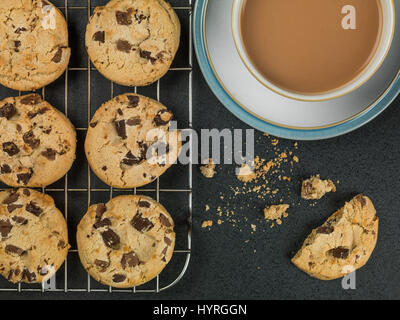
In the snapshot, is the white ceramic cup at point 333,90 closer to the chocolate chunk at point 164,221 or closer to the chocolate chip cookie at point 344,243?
the chocolate chip cookie at point 344,243

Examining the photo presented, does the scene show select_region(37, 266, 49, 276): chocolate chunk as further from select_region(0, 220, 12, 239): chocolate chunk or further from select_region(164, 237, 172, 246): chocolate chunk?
select_region(164, 237, 172, 246): chocolate chunk

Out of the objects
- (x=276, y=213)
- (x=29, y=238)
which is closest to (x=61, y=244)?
(x=29, y=238)

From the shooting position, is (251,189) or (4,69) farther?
(251,189)

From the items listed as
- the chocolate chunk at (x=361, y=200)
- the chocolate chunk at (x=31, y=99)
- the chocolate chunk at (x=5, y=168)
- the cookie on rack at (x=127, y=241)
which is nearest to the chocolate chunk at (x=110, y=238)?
the cookie on rack at (x=127, y=241)
